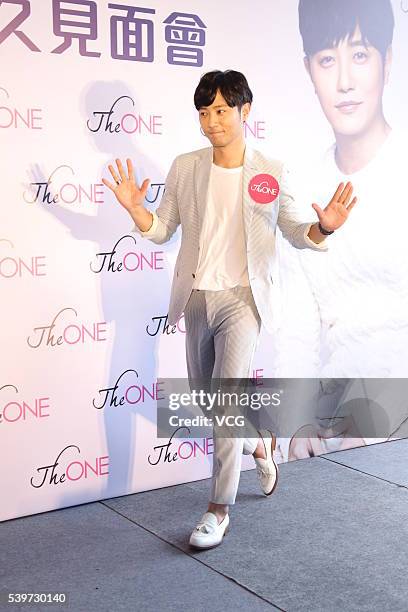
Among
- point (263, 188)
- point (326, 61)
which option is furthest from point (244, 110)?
point (326, 61)

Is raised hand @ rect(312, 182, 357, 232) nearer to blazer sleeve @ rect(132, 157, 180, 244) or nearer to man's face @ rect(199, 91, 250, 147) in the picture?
man's face @ rect(199, 91, 250, 147)

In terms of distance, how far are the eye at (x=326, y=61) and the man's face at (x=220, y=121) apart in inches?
41.8

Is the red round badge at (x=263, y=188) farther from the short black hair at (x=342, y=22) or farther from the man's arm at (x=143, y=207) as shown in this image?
the short black hair at (x=342, y=22)

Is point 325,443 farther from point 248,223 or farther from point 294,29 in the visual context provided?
point 294,29

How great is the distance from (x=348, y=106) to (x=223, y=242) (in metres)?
1.36

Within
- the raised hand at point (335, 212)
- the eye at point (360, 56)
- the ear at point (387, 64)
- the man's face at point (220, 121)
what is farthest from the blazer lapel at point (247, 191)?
the ear at point (387, 64)

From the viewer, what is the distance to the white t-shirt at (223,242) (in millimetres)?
3230

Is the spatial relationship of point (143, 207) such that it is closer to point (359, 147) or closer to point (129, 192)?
point (129, 192)

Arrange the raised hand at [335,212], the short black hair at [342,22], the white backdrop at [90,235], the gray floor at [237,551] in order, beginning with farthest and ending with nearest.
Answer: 1. the short black hair at [342,22]
2. the white backdrop at [90,235]
3. the raised hand at [335,212]
4. the gray floor at [237,551]

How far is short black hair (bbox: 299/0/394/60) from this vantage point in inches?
160

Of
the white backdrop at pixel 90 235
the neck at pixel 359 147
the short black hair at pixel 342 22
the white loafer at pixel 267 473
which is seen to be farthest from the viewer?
the neck at pixel 359 147

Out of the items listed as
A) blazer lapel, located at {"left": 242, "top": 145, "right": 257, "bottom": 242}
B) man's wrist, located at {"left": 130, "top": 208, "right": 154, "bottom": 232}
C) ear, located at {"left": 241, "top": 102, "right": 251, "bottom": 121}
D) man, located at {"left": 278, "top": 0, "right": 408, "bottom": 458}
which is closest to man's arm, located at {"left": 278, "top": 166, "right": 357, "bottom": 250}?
blazer lapel, located at {"left": 242, "top": 145, "right": 257, "bottom": 242}

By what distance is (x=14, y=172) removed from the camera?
3352 mm

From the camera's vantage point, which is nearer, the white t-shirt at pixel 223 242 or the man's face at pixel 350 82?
the white t-shirt at pixel 223 242
